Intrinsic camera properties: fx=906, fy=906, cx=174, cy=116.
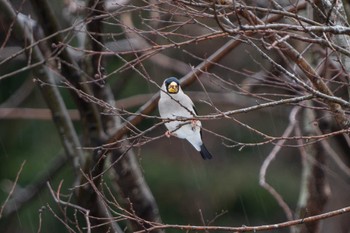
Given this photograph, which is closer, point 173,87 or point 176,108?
point 173,87

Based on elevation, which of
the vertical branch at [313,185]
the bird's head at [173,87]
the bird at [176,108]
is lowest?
the vertical branch at [313,185]

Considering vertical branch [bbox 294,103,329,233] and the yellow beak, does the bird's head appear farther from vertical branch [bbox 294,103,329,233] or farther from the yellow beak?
vertical branch [bbox 294,103,329,233]

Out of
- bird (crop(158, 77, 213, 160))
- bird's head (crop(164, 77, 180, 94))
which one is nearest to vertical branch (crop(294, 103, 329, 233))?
bird (crop(158, 77, 213, 160))

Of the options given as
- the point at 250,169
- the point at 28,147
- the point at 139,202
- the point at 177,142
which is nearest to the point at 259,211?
the point at 250,169

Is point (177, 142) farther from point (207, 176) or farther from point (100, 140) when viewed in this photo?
point (100, 140)

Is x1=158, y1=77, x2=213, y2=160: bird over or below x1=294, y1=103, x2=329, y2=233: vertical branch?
over

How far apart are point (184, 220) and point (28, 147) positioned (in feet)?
6.97

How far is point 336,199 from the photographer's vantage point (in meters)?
10.3

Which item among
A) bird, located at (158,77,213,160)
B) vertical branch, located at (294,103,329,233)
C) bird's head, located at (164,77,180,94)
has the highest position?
bird's head, located at (164,77,180,94)

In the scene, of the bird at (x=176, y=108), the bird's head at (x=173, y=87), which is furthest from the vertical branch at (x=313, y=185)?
the bird's head at (x=173, y=87)

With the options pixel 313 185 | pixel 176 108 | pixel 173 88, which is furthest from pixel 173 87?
pixel 313 185

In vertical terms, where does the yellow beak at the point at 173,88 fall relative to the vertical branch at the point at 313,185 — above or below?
above

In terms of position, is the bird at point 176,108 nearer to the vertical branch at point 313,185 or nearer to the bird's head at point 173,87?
the bird's head at point 173,87

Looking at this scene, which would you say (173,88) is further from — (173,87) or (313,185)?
(313,185)
